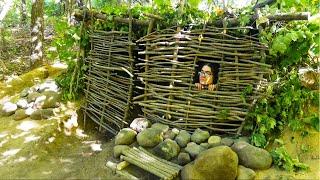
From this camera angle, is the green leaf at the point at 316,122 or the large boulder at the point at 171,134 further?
the large boulder at the point at 171,134

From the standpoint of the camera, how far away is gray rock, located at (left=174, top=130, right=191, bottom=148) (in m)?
4.29

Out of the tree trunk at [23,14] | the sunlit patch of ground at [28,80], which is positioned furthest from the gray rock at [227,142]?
the tree trunk at [23,14]

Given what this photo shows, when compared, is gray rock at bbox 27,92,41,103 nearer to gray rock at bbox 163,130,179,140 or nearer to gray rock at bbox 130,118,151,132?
gray rock at bbox 130,118,151,132

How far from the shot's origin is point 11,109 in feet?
20.0

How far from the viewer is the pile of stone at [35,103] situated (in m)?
5.75

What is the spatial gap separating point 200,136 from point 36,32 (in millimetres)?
5142

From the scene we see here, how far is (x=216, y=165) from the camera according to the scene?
3604 millimetres

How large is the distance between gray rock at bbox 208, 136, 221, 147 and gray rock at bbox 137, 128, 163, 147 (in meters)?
0.67

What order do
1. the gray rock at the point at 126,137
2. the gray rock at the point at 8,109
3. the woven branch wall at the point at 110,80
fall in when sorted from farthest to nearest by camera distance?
the gray rock at the point at 8,109
the woven branch wall at the point at 110,80
the gray rock at the point at 126,137

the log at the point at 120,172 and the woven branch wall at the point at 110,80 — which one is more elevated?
the woven branch wall at the point at 110,80

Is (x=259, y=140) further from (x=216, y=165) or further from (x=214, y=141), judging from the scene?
(x=216, y=165)

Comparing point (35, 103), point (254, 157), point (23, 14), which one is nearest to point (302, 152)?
point (254, 157)

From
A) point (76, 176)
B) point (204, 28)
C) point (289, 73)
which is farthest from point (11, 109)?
point (289, 73)

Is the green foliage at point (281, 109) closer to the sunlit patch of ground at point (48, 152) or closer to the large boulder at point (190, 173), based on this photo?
the large boulder at point (190, 173)
